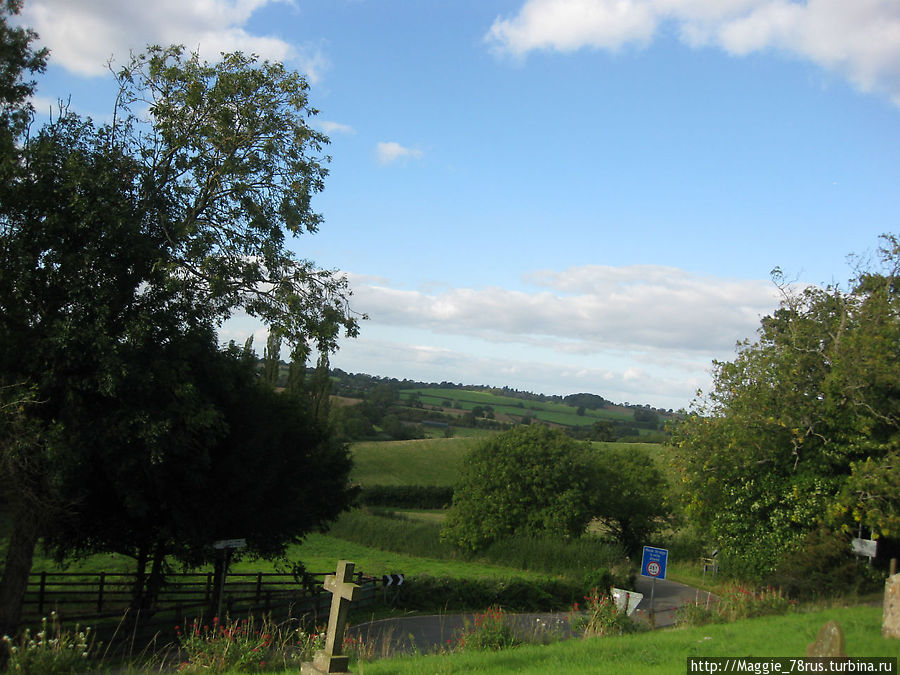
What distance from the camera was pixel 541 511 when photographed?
43.5m

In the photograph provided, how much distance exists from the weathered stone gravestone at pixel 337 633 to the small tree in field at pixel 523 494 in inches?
1388

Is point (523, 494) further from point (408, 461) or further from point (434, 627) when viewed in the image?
point (408, 461)

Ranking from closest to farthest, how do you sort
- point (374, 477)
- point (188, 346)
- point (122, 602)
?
point (188, 346)
point (122, 602)
point (374, 477)

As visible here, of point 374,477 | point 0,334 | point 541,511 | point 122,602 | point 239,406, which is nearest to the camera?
point 0,334

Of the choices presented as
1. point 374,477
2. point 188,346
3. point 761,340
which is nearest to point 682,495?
point 761,340

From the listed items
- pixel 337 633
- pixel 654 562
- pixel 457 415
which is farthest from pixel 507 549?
pixel 457 415

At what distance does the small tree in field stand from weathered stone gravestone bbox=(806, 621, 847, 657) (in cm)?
3664

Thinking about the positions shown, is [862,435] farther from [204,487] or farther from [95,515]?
[95,515]

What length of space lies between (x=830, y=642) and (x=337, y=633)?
5.18 meters

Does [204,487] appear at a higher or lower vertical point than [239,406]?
lower

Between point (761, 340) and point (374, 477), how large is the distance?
5480cm

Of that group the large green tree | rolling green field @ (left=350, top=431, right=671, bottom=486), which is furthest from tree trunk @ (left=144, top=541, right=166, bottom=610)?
rolling green field @ (left=350, top=431, right=671, bottom=486)

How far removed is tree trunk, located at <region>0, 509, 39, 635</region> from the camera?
52.5 feet

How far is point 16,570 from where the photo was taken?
16.3 meters
